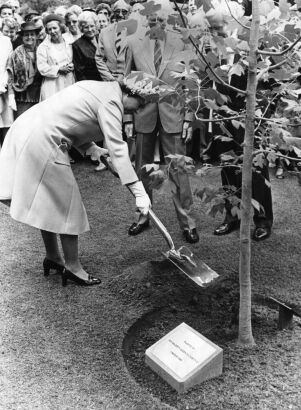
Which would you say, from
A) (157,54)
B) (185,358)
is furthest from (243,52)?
(157,54)

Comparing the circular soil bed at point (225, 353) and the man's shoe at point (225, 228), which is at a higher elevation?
the circular soil bed at point (225, 353)

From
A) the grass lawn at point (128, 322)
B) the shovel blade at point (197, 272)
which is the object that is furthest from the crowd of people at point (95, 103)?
the shovel blade at point (197, 272)

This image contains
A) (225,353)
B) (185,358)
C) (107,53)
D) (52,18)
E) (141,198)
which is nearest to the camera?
(185,358)

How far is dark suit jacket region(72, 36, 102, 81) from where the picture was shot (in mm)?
6426

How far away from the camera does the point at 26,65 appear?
6605mm

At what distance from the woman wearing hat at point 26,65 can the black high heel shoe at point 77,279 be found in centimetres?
346

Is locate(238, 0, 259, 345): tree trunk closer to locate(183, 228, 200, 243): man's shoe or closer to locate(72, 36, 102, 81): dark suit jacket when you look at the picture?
locate(183, 228, 200, 243): man's shoe

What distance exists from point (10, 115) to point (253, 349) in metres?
4.83

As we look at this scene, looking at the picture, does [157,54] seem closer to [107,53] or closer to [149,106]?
[149,106]

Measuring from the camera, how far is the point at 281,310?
11.2 feet

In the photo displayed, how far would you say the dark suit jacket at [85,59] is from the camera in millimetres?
6426

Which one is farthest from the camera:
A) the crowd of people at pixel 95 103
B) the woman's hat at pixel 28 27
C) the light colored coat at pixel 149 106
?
the woman's hat at pixel 28 27

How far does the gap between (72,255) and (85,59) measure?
10.7 feet

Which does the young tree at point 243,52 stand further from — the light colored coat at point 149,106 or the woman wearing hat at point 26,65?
the woman wearing hat at point 26,65
